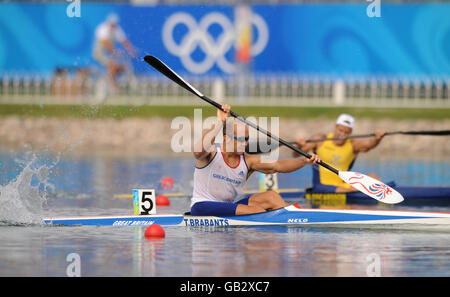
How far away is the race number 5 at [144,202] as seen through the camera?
11.5m

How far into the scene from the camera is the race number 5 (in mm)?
11469

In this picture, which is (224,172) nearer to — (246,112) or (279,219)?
(279,219)

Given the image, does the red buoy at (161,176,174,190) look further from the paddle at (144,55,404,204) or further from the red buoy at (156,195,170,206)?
the paddle at (144,55,404,204)

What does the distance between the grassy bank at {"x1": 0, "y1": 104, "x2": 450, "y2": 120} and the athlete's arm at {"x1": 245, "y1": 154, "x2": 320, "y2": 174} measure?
16.1 metres

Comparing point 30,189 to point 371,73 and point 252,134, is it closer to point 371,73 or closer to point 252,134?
point 252,134

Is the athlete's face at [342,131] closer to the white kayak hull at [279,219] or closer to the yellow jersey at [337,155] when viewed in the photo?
the yellow jersey at [337,155]

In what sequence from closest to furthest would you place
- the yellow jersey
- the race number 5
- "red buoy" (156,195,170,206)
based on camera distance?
the race number 5 < "red buoy" (156,195,170,206) < the yellow jersey

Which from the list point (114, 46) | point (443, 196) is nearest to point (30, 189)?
point (443, 196)

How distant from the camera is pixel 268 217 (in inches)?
447

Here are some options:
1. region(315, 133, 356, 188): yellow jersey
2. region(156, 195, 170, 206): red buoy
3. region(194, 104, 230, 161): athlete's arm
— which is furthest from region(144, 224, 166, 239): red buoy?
region(315, 133, 356, 188): yellow jersey

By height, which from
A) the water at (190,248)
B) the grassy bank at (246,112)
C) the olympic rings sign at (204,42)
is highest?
the olympic rings sign at (204,42)

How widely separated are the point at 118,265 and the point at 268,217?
3.22 metres

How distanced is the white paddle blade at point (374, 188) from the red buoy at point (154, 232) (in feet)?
10.2

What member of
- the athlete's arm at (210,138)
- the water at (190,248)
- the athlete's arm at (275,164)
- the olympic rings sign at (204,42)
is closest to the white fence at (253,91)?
the olympic rings sign at (204,42)
